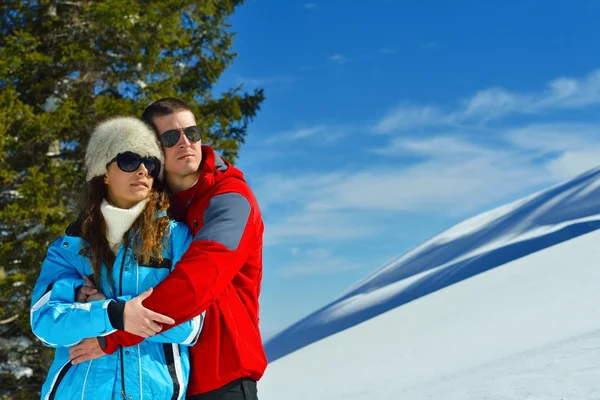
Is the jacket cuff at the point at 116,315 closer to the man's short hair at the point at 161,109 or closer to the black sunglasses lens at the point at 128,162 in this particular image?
the black sunglasses lens at the point at 128,162

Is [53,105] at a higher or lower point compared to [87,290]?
higher

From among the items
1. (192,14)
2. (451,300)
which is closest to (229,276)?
(451,300)

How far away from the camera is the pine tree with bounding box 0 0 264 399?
10070mm

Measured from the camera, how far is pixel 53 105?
35.8 feet

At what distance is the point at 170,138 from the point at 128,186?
13.0 inches

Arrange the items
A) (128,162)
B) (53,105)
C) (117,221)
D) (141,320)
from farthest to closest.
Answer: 1. (53,105)
2. (128,162)
3. (117,221)
4. (141,320)

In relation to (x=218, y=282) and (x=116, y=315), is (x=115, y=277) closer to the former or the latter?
(x=116, y=315)

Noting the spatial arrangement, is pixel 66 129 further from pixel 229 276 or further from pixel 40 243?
pixel 229 276

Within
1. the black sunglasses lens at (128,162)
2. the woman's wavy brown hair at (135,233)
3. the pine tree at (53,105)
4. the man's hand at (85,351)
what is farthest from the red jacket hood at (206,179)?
the pine tree at (53,105)

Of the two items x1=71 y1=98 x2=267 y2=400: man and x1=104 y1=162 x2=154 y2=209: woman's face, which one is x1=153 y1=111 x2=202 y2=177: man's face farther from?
x1=104 y1=162 x2=154 y2=209: woman's face

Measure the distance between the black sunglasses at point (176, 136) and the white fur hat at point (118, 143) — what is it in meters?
0.04

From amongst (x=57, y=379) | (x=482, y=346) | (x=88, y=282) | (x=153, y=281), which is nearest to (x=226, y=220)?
(x=153, y=281)

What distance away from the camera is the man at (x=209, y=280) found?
2350mm

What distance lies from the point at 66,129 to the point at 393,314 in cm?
620
